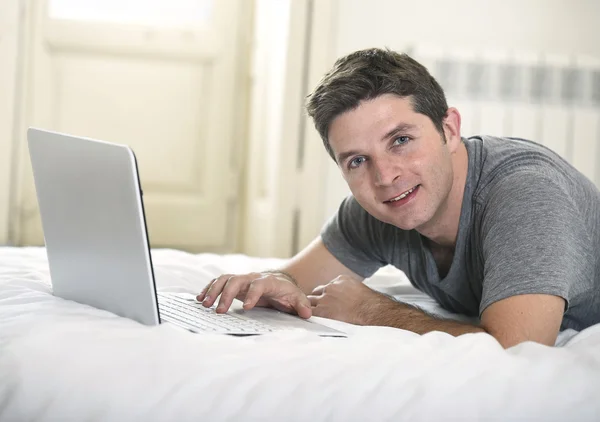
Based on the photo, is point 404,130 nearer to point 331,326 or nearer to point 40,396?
point 331,326

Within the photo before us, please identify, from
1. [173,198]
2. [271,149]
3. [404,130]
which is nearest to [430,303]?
[404,130]

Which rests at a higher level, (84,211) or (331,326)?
(84,211)

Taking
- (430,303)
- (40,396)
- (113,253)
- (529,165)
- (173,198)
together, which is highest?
(529,165)

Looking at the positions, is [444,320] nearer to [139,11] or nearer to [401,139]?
[401,139]

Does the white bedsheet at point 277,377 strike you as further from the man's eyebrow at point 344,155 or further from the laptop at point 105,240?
the man's eyebrow at point 344,155

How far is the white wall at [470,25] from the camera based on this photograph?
11.0ft

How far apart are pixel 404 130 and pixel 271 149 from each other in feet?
7.19

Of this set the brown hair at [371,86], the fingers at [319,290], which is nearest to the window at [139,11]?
the brown hair at [371,86]

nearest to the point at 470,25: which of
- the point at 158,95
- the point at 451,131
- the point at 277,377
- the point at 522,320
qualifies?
the point at 158,95

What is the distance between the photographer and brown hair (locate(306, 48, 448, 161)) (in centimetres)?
143

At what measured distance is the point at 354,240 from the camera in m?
1.80

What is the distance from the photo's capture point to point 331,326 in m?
1.25

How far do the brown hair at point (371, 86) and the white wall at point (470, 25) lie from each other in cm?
186

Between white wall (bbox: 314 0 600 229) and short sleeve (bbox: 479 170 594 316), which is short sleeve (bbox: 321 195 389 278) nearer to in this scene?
short sleeve (bbox: 479 170 594 316)
